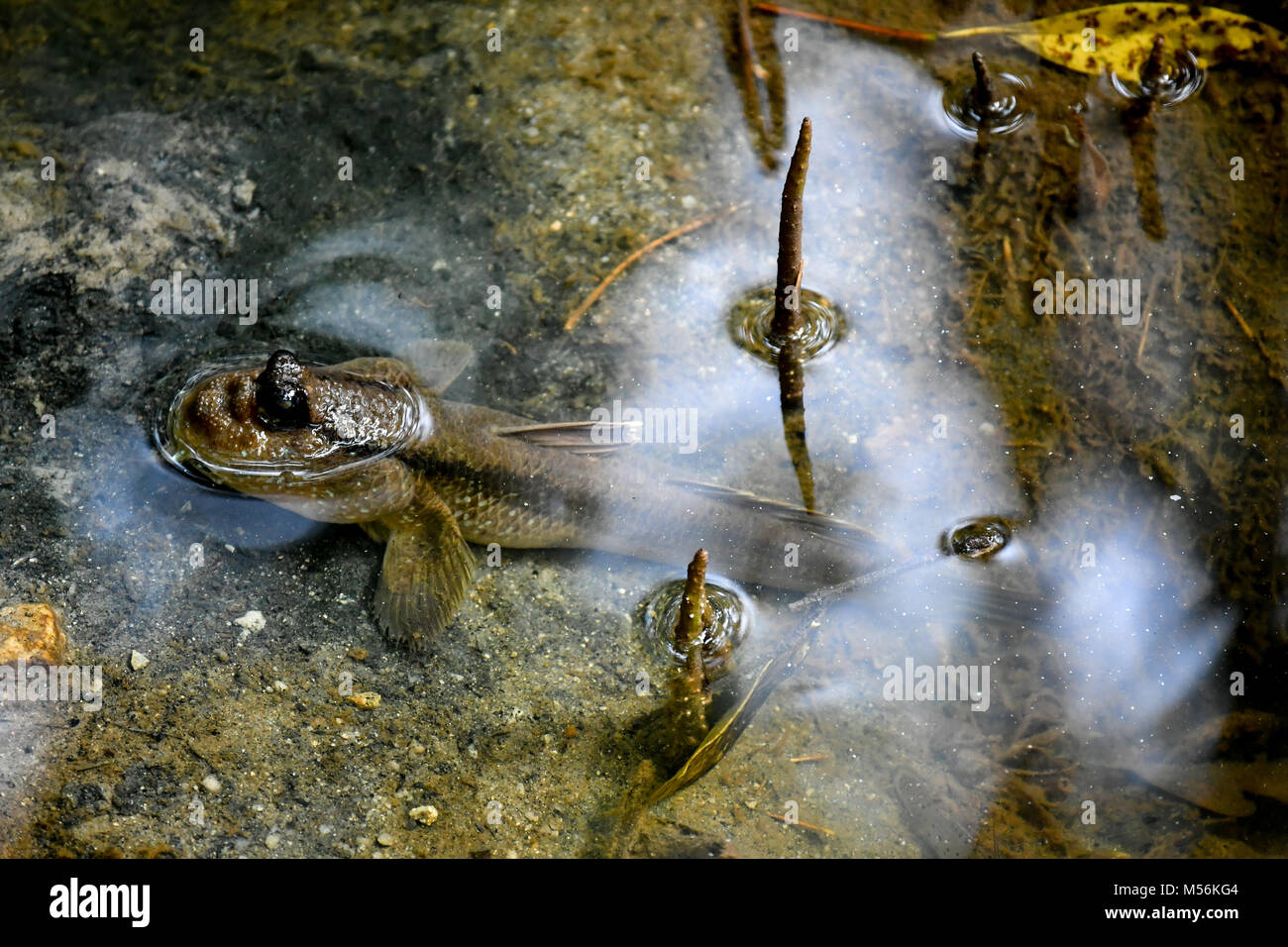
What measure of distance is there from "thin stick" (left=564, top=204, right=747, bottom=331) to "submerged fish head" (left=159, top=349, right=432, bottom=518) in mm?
911

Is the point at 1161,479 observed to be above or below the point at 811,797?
above

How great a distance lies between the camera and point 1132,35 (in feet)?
16.3

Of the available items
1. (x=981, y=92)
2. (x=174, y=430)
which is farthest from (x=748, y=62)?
(x=174, y=430)

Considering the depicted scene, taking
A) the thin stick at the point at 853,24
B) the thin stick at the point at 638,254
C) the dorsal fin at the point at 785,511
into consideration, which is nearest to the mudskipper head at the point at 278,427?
the thin stick at the point at 638,254

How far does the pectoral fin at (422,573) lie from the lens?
3.56 metres

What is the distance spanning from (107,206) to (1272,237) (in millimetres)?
5466

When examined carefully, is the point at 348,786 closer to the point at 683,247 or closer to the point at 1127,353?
the point at 683,247

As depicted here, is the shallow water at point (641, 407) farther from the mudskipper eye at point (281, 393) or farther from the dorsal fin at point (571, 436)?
the mudskipper eye at point (281, 393)

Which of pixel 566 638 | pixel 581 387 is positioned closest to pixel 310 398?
pixel 581 387

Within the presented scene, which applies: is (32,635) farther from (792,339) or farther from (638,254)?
(792,339)

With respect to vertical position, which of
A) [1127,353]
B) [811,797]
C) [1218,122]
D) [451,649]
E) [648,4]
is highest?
[648,4]

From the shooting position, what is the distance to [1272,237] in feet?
14.4

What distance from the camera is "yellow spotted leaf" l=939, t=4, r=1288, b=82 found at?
16.2ft

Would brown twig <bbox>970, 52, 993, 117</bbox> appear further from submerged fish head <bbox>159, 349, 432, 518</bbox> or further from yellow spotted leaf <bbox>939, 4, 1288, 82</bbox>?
submerged fish head <bbox>159, 349, 432, 518</bbox>
